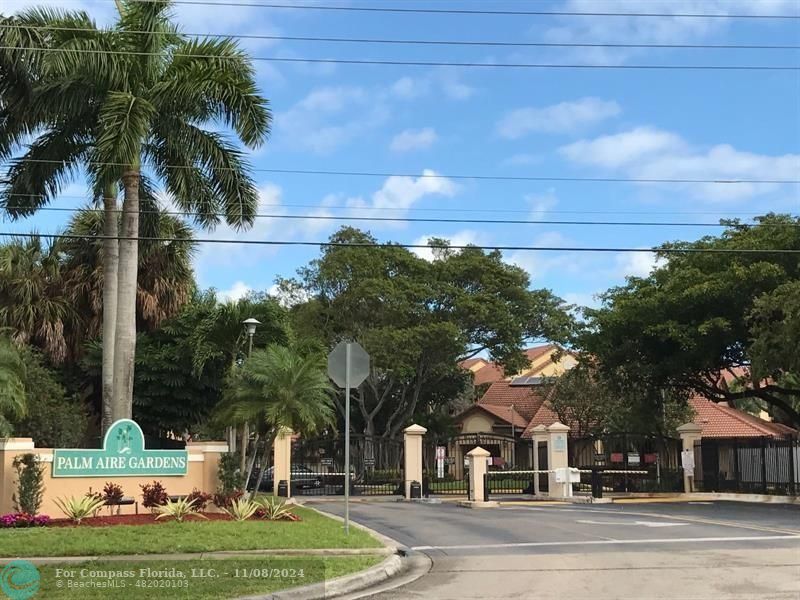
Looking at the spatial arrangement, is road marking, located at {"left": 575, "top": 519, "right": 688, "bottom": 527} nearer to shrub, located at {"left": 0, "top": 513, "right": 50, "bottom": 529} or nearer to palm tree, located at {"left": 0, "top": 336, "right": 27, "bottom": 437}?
shrub, located at {"left": 0, "top": 513, "right": 50, "bottom": 529}

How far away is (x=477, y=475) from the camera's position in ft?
87.3

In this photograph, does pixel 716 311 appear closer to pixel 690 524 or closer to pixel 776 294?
pixel 776 294

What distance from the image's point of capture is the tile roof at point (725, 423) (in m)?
47.9

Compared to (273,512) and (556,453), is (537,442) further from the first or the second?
(273,512)

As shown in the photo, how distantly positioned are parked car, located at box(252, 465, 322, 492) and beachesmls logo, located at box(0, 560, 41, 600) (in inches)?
833

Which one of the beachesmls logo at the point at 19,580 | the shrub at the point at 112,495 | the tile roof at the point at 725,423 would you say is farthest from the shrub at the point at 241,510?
the tile roof at the point at 725,423

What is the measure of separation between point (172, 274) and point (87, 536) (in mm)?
16497

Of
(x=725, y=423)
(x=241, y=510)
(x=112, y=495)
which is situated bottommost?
(x=241, y=510)

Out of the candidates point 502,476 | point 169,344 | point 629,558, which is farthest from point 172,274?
point 629,558

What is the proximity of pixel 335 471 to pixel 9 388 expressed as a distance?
17.1 meters

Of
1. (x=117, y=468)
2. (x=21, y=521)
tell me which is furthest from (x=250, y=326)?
(x=21, y=521)

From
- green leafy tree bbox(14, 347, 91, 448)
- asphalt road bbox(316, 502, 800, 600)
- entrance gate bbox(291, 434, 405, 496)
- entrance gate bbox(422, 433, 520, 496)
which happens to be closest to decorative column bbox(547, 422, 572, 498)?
entrance gate bbox(422, 433, 520, 496)

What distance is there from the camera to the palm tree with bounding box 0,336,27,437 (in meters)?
18.1

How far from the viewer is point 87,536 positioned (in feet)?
43.3
